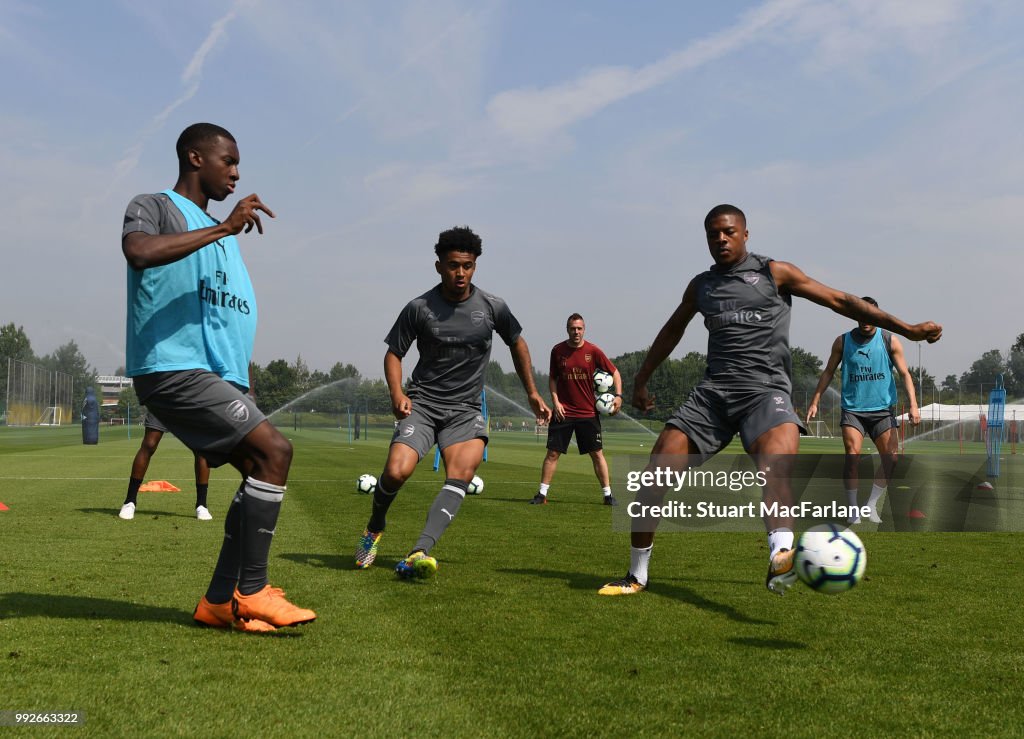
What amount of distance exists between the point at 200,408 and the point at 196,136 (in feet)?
4.50

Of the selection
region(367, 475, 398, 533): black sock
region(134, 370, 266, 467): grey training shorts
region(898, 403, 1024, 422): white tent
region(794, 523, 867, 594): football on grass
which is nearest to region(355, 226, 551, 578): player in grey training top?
region(367, 475, 398, 533): black sock

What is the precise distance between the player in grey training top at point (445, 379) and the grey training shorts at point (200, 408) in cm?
213

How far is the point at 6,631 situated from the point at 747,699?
10.7 feet

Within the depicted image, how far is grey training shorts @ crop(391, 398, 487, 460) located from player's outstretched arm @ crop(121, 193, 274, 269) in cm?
270

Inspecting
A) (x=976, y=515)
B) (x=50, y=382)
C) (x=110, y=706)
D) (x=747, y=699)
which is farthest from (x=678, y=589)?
(x=50, y=382)

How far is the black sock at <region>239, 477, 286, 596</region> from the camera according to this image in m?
4.29

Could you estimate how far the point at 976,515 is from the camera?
10695 mm

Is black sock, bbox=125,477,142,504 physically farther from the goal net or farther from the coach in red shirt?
the goal net

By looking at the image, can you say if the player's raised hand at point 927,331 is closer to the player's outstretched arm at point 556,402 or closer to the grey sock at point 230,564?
the grey sock at point 230,564

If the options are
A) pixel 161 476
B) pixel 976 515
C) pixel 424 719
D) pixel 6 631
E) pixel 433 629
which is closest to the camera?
pixel 424 719

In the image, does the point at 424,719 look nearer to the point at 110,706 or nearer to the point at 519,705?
the point at 519,705

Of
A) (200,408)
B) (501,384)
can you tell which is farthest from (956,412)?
(200,408)

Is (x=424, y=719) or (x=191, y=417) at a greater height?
(x=191, y=417)

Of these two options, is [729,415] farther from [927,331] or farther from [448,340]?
[448,340]
